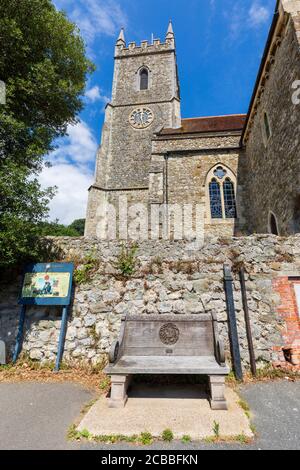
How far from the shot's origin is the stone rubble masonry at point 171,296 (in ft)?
15.1

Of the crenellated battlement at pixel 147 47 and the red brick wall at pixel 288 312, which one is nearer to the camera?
the red brick wall at pixel 288 312

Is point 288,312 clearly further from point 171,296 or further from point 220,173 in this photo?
point 220,173

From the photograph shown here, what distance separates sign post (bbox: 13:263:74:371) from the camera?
4.75m

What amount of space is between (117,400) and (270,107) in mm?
9765

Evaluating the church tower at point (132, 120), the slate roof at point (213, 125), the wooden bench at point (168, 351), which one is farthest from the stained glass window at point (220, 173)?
the wooden bench at point (168, 351)

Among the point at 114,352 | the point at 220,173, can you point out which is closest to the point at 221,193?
the point at 220,173

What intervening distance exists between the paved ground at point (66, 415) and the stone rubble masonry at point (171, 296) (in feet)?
2.80

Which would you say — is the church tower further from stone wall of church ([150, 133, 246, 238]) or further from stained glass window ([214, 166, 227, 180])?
stained glass window ([214, 166, 227, 180])

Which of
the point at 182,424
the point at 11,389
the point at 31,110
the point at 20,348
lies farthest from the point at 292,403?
the point at 31,110

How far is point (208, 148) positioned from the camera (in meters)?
12.8

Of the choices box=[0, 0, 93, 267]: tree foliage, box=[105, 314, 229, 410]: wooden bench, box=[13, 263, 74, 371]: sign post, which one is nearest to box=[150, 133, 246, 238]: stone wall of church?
box=[0, 0, 93, 267]: tree foliage

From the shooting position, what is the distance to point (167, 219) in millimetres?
12219

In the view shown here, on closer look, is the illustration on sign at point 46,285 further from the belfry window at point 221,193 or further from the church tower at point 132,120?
the church tower at point 132,120

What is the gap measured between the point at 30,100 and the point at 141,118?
639 inches
